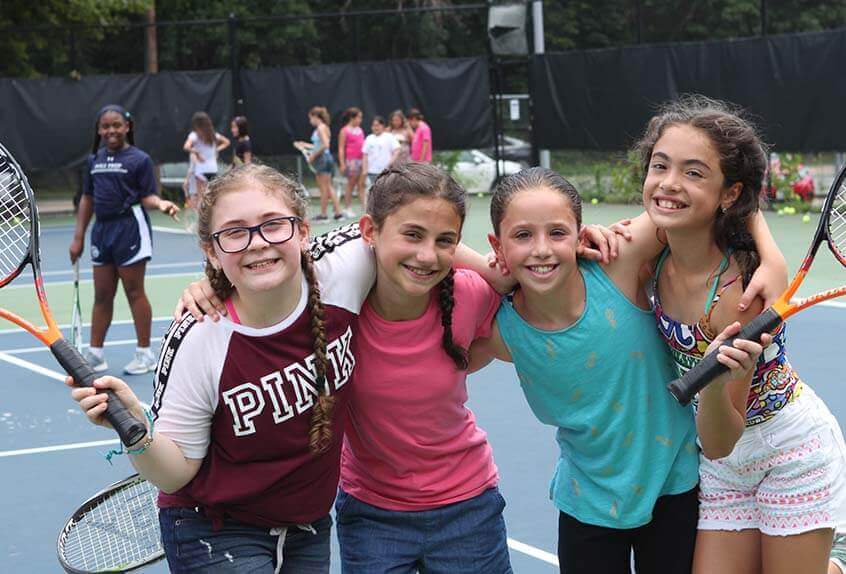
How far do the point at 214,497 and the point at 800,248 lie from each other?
32.6 feet

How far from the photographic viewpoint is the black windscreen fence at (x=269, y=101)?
18.7 m

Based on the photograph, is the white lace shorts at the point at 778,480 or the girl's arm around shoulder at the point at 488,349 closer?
the white lace shorts at the point at 778,480

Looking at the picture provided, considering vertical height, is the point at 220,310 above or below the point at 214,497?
above

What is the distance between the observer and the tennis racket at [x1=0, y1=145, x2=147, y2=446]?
8.30ft

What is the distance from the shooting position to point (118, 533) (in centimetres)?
340

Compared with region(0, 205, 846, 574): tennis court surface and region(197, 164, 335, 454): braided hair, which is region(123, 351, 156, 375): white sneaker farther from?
region(197, 164, 335, 454): braided hair

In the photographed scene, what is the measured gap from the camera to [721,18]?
95.8 ft

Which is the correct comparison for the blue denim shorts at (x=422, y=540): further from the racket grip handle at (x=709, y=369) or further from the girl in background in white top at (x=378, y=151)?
the girl in background in white top at (x=378, y=151)

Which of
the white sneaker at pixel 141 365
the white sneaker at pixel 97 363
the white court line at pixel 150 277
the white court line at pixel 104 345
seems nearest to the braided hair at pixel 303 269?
the white sneaker at pixel 141 365

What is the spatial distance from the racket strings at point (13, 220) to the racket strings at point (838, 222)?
2061 mm

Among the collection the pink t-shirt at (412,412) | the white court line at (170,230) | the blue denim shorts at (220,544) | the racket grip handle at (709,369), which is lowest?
the white court line at (170,230)

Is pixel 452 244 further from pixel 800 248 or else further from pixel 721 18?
pixel 721 18

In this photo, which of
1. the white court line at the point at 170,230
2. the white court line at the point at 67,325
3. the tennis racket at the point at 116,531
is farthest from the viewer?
the white court line at the point at 170,230

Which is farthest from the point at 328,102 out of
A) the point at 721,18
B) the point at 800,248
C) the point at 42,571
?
the point at 42,571
